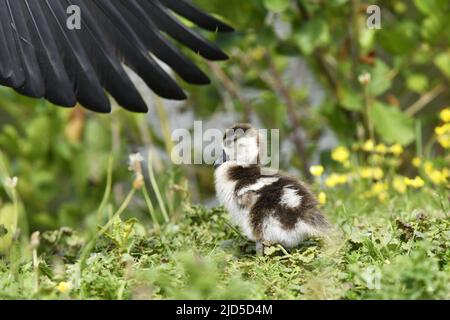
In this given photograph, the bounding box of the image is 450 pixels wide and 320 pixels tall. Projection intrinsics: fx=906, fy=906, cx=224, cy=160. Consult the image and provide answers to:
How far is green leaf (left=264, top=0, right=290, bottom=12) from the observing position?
519cm

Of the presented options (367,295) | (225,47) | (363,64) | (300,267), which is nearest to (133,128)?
(225,47)

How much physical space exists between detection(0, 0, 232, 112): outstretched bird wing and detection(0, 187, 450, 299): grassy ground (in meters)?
0.60

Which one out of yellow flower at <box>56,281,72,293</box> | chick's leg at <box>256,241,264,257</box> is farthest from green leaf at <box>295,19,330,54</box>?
yellow flower at <box>56,281,72,293</box>

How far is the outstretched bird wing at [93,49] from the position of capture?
3.68m

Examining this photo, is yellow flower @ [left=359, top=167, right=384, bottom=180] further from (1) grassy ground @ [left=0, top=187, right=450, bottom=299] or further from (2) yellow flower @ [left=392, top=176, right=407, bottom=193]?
(1) grassy ground @ [left=0, top=187, right=450, bottom=299]

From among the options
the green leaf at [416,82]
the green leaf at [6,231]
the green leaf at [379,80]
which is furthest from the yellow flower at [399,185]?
the green leaf at [6,231]

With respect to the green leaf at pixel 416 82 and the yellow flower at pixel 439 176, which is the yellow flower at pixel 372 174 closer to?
the yellow flower at pixel 439 176

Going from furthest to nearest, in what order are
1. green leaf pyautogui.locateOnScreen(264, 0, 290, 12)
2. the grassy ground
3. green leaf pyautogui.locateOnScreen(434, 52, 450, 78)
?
green leaf pyautogui.locateOnScreen(434, 52, 450, 78)
green leaf pyautogui.locateOnScreen(264, 0, 290, 12)
the grassy ground

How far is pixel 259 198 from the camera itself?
334 cm

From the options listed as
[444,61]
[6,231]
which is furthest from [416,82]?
[6,231]

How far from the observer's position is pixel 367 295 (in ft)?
8.77

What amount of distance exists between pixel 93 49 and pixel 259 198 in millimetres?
1043

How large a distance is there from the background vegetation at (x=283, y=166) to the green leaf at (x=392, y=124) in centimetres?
1
